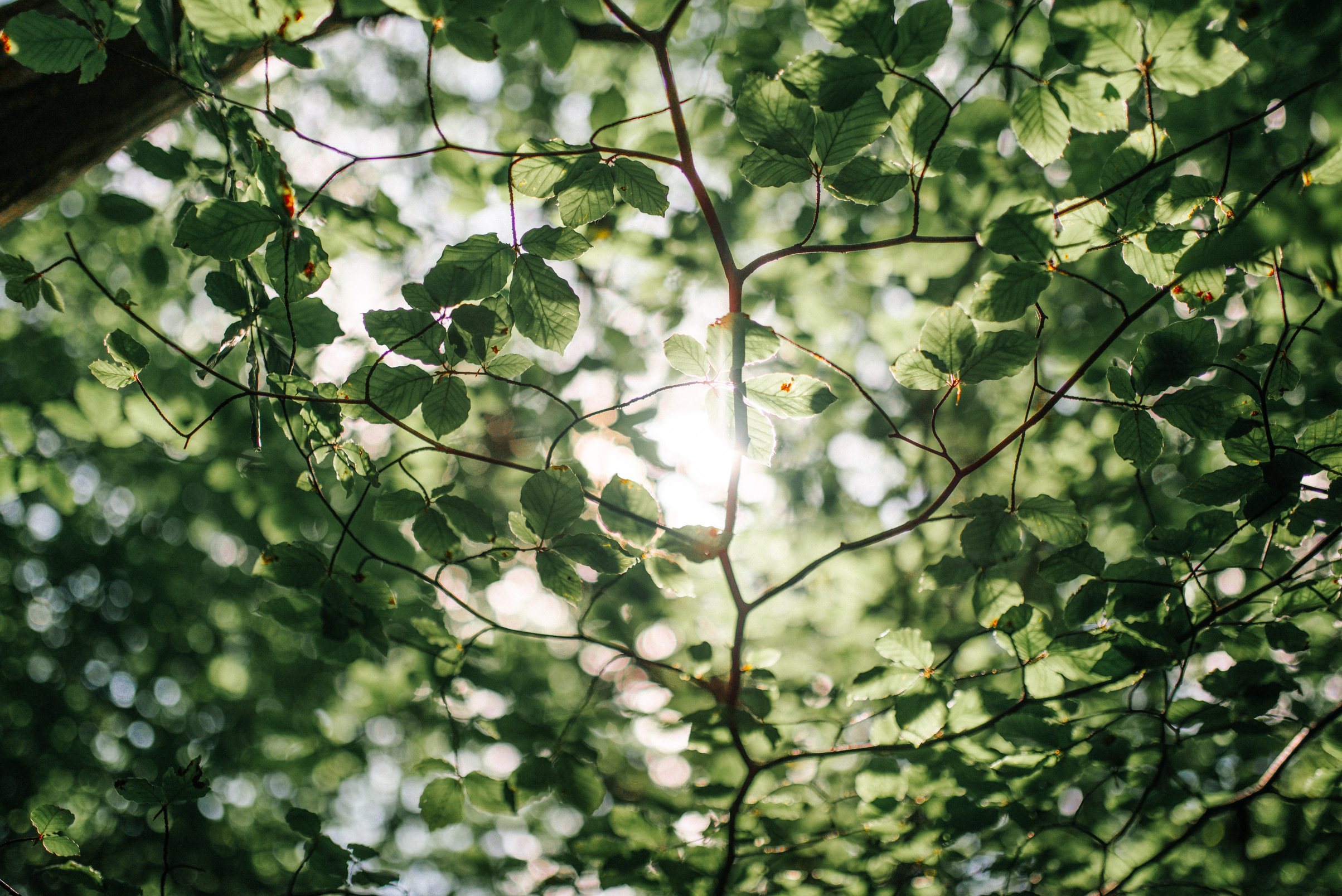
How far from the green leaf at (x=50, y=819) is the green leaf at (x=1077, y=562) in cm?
191

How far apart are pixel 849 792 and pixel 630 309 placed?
7.96 feet

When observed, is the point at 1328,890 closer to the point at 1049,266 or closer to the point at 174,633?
the point at 1049,266

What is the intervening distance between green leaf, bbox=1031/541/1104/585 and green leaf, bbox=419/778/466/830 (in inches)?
51.1

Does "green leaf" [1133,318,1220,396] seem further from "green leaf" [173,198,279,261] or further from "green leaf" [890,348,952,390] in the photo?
"green leaf" [173,198,279,261]

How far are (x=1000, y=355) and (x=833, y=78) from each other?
1.60 feet

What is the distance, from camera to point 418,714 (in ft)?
12.2

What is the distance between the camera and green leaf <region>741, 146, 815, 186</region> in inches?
36.3

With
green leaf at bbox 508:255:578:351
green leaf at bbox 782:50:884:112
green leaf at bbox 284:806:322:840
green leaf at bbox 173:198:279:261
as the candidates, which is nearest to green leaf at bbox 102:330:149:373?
green leaf at bbox 173:198:279:261

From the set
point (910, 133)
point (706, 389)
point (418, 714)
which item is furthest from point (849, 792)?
point (418, 714)

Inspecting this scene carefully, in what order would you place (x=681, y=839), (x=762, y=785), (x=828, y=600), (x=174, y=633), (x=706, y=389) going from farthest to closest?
(x=174, y=633)
(x=828, y=600)
(x=762, y=785)
(x=681, y=839)
(x=706, y=389)

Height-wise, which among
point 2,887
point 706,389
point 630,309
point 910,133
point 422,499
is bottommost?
point 2,887

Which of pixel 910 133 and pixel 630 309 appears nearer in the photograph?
pixel 910 133

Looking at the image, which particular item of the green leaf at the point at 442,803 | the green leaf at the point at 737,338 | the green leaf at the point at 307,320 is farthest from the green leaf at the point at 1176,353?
the green leaf at the point at 442,803

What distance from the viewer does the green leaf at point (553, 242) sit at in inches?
36.8
